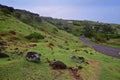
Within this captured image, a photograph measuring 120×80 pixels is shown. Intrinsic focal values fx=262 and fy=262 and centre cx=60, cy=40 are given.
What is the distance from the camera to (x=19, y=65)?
38.8 m

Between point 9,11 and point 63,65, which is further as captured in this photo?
point 9,11

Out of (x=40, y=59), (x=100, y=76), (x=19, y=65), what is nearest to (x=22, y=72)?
(x=19, y=65)

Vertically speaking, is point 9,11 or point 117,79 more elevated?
point 9,11

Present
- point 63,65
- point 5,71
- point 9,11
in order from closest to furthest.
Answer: point 5,71 < point 63,65 < point 9,11

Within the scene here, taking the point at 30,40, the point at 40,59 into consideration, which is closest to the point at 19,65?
the point at 40,59

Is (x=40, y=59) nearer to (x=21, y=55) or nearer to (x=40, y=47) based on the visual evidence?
(x=21, y=55)

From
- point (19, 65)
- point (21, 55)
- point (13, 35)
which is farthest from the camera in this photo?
point (13, 35)

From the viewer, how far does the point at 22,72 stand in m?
37.0

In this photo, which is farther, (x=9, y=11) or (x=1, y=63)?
(x=9, y=11)

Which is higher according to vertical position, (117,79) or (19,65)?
(19,65)

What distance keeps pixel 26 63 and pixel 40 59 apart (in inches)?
171

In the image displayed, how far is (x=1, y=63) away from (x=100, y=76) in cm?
1614

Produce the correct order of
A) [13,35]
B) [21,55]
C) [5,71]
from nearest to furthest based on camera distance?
[5,71], [21,55], [13,35]

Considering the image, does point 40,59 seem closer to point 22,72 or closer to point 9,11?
point 22,72
